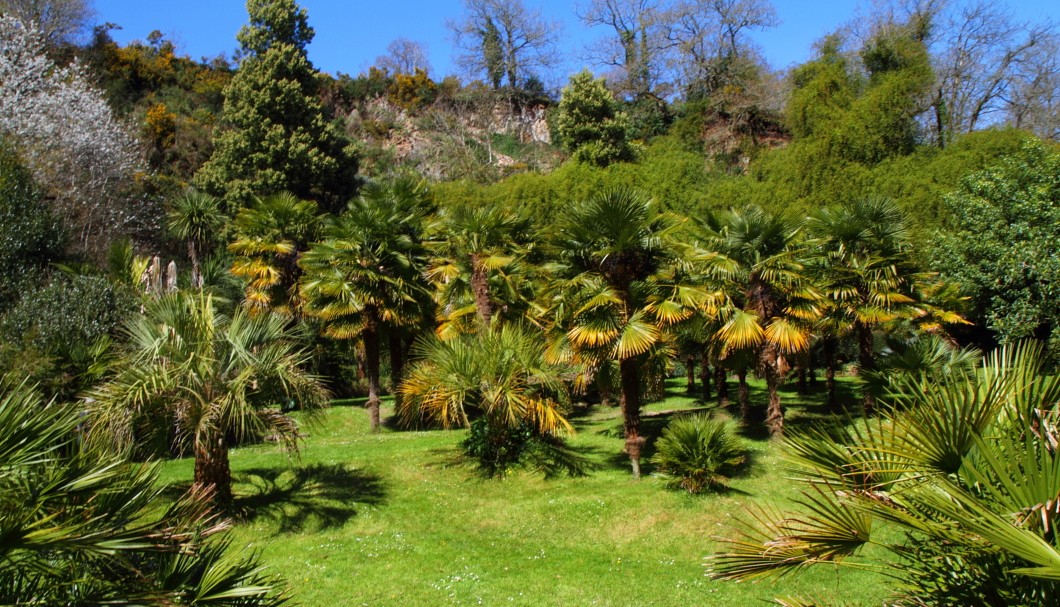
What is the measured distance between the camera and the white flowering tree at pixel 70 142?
2386 centimetres

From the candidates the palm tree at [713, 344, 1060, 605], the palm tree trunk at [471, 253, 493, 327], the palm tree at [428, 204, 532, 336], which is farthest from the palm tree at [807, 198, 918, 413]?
the palm tree at [713, 344, 1060, 605]

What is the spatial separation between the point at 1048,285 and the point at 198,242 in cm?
2641

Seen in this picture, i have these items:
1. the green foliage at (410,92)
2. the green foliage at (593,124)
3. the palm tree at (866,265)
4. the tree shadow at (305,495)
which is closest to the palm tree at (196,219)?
the tree shadow at (305,495)

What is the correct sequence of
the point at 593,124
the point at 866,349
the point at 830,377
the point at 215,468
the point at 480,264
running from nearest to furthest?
the point at 215,468 < the point at 866,349 < the point at 480,264 < the point at 830,377 < the point at 593,124

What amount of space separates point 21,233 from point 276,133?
14.1 meters

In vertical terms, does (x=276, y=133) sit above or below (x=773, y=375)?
above

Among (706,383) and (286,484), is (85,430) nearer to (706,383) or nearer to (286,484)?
(286,484)

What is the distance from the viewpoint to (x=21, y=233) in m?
17.1

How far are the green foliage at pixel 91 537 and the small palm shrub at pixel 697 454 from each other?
8788mm

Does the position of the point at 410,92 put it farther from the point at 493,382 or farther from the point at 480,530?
the point at 480,530

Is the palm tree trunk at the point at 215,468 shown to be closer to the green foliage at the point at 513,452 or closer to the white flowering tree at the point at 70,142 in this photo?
the green foliage at the point at 513,452

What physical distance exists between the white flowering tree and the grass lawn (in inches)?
580

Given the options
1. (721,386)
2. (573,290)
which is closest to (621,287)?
(573,290)

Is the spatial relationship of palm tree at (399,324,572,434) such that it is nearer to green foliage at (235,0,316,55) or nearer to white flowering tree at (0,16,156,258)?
white flowering tree at (0,16,156,258)
